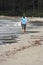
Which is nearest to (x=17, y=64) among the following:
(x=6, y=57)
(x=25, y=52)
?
(x=6, y=57)

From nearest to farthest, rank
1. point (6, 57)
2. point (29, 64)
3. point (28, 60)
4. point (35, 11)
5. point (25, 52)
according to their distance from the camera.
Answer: point (29, 64) < point (28, 60) < point (6, 57) < point (25, 52) < point (35, 11)

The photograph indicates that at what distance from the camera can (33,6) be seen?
4700 centimetres

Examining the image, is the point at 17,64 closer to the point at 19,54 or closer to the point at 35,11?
the point at 19,54

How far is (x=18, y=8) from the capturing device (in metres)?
48.4

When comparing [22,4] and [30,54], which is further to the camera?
[22,4]

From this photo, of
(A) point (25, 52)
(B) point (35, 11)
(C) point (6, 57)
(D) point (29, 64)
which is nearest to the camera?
(D) point (29, 64)

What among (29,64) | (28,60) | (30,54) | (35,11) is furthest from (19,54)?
(35,11)

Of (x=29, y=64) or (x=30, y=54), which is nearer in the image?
(x=29, y=64)

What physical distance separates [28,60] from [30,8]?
124 feet

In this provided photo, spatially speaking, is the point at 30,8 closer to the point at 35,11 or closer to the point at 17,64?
the point at 35,11

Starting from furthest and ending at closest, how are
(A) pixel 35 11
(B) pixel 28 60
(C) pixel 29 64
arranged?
(A) pixel 35 11
(B) pixel 28 60
(C) pixel 29 64

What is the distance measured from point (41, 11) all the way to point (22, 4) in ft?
13.4

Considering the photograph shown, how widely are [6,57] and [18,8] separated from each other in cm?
3751

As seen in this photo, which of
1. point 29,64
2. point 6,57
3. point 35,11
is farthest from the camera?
point 35,11
